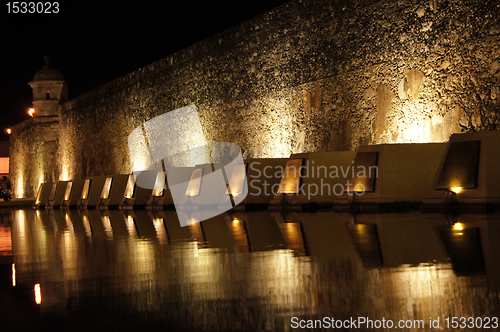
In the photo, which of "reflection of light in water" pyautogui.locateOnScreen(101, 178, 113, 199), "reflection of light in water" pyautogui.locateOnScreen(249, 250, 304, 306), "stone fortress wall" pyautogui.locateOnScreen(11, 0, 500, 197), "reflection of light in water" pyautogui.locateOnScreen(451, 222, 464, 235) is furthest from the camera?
"reflection of light in water" pyautogui.locateOnScreen(101, 178, 113, 199)

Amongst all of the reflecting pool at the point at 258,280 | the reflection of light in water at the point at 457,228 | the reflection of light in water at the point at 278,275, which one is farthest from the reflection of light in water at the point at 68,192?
the reflection of light in water at the point at 278,275

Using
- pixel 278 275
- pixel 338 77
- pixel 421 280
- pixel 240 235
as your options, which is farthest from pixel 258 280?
pixel 338 77

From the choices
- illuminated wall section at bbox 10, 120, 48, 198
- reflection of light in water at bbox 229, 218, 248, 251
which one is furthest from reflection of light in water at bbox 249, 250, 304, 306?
illuminated wall section at bbox 10, 120, 48, 198

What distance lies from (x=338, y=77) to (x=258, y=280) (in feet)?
36.3

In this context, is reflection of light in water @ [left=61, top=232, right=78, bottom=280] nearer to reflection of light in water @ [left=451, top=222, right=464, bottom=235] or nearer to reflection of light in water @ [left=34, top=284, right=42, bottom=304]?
reflection of light in water @ [left=34, top=284, right=42, bottom=304]

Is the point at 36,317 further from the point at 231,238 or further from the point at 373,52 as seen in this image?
the point at 373,52

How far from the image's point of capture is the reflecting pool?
2.78 m

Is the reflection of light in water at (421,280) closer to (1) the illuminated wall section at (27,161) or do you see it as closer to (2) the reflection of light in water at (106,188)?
(2) the reflection of light in water at (106,188)

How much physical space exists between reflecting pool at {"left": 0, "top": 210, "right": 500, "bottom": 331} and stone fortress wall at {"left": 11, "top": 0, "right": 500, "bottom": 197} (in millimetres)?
5041

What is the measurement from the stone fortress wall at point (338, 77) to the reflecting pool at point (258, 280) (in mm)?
5041

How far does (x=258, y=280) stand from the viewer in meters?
3.79

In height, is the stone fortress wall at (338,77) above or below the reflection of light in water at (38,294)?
above

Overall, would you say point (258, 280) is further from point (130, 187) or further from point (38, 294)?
point (130, 187)

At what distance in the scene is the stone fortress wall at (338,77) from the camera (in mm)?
11125
